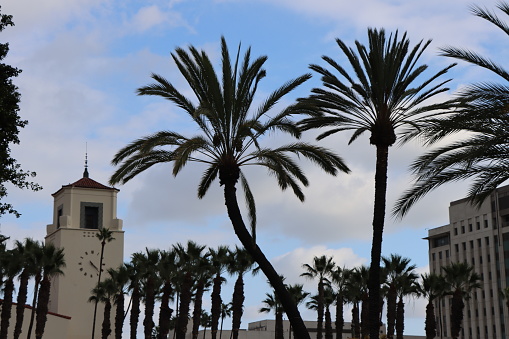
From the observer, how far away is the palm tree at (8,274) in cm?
6562

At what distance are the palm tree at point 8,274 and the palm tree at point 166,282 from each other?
32.0 ft

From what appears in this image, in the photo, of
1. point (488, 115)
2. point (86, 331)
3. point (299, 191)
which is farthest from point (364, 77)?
point (86, 331)

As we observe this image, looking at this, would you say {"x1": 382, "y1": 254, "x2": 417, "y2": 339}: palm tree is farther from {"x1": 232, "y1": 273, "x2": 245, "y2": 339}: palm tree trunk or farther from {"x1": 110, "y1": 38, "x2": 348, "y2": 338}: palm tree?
{"x1": 110, "y1": 38, "x2": 348, "y2": 338}: palm tree

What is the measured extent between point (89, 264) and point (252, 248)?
208 ft

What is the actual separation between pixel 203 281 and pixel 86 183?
34.3m

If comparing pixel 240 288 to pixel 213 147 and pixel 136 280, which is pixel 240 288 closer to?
pixel 136 280

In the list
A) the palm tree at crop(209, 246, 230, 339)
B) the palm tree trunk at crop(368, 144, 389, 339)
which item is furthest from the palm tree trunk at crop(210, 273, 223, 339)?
the palm tree trunk at crop(368, 144, 389, 339)

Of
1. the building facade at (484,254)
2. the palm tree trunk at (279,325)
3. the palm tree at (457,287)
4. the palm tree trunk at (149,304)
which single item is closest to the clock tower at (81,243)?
the palm tree trunk at (279,325)

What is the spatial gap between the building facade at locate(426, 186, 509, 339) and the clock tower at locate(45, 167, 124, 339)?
148 feet

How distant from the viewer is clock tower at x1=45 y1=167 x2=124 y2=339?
9225cm

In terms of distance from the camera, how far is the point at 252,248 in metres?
33.8

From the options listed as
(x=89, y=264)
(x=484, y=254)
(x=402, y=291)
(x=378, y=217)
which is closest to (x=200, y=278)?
(x=402, y=291)

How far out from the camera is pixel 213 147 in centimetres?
3316

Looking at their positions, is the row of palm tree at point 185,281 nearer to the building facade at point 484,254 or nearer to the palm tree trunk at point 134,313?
the palm tree trunk at point 134,313
